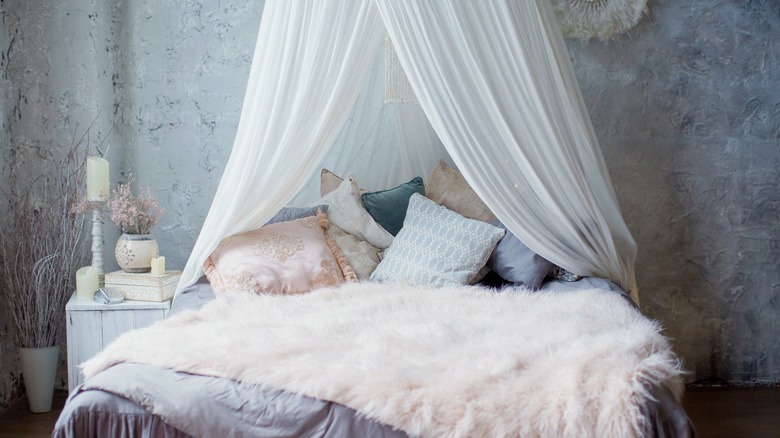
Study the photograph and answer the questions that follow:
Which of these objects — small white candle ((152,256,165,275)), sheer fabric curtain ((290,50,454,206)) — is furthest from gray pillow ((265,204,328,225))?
small white candle ((152,256,165,275))

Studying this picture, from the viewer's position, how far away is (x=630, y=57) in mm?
3459

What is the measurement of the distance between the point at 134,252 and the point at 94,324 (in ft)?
1.18

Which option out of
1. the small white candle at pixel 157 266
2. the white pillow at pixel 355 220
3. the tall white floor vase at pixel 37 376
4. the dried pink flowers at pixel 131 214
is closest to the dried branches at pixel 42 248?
the tall white floor vase at pixel 37 376

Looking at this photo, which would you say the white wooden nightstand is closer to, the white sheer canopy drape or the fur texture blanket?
the white sheer canopy drape

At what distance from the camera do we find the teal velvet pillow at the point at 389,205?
127 inches

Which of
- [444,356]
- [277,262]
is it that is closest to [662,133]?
[277,262]

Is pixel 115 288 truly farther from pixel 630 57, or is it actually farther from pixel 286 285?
pixel 630 57

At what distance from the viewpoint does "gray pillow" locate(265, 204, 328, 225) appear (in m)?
3.09

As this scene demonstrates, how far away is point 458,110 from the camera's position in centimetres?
241

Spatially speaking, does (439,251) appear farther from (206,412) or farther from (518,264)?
(206,412)

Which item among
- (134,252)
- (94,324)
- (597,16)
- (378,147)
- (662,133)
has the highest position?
(597,16)

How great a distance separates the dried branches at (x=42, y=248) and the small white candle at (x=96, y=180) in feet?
0.76

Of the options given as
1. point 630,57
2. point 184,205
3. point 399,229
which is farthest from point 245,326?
point 630,57

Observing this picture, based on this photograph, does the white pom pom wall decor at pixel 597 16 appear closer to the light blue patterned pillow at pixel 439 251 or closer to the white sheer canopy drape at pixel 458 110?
the white sheer canopy drape at pixel 458 110
